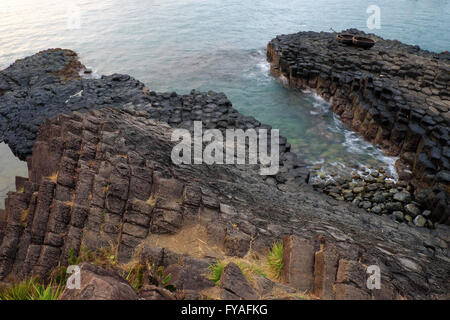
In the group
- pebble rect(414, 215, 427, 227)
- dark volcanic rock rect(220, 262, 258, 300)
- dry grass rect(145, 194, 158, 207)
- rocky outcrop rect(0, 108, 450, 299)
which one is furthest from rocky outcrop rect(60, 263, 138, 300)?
pebble rect(414, 215, 427, 227)

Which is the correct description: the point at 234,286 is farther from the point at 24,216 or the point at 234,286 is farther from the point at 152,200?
the point at 24,216

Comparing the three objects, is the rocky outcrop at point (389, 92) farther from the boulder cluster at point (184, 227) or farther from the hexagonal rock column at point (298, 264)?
the hexagonal rock column at point (298, 264)

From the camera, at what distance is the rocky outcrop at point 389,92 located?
1449 cm

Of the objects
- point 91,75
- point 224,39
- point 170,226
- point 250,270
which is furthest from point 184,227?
point 224,39

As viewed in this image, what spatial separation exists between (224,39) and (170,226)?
35802 mm

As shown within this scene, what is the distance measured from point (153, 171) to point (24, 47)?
37949 mm

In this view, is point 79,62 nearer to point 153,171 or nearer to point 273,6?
point 153,171

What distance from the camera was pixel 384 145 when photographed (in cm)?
1738

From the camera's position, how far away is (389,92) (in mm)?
17766

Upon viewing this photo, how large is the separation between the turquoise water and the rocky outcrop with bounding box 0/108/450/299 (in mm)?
8530

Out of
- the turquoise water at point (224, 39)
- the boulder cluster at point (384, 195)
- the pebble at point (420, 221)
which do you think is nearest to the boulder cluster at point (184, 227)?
the boulder cluster at point (384, 195)

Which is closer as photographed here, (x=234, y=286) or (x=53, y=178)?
(x=234, y=286)

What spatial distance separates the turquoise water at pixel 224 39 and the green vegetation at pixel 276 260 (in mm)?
11043

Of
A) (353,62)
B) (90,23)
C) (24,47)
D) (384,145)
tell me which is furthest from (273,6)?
(384,145)
